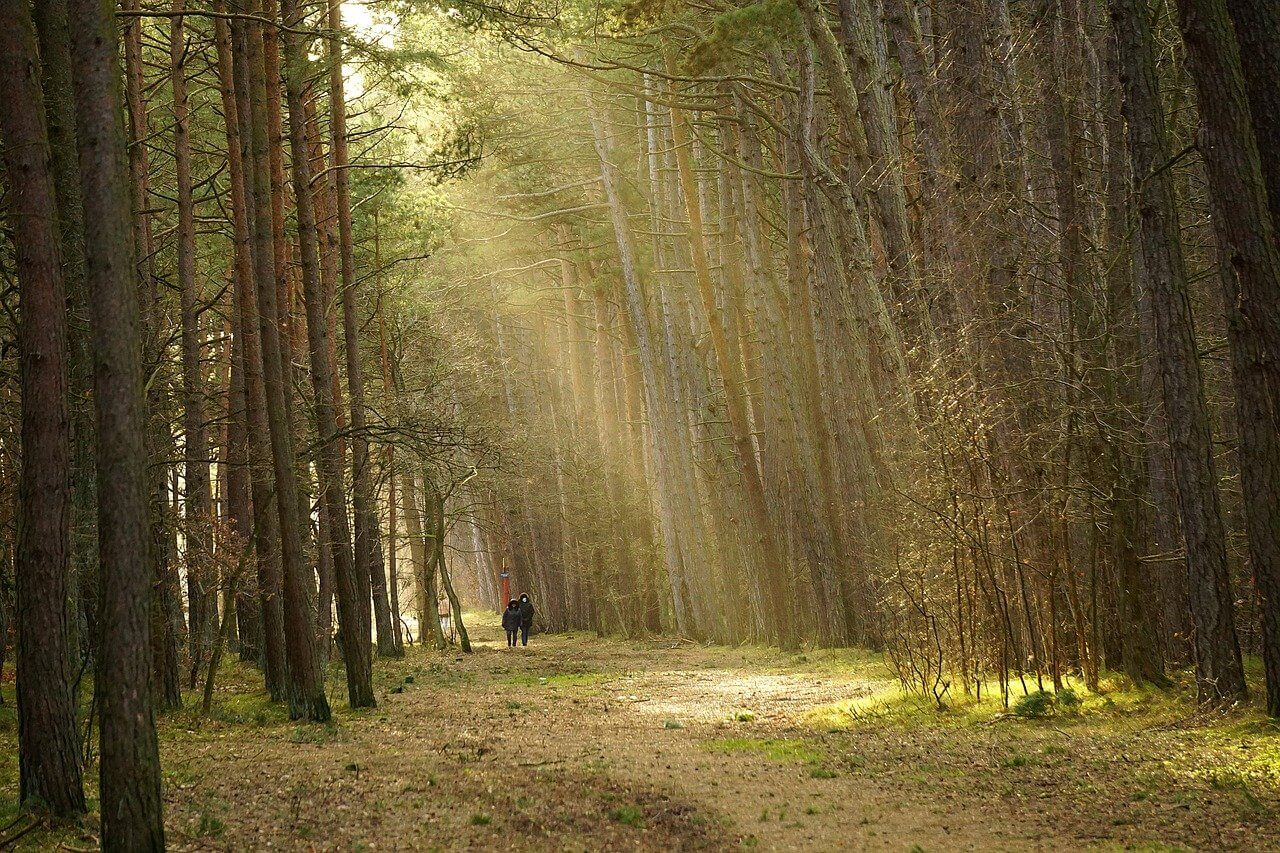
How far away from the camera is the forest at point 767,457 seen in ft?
23.6

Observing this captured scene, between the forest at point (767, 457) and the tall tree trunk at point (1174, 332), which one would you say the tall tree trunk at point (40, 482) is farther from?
the tall tree trunk at point (1174, 332)

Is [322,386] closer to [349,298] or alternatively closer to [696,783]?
[349,298]

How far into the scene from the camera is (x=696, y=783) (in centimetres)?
892

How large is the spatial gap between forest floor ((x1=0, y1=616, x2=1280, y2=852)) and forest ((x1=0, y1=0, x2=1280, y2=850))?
6cm

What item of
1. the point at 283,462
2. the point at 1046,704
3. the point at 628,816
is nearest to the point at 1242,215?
the point at 1046,704

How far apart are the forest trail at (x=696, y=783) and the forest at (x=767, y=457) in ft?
0.21

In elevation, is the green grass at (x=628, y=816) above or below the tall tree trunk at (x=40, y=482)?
below

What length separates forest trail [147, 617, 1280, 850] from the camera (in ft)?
22.3

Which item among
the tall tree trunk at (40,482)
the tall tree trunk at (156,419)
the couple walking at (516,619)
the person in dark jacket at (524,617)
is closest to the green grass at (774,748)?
the tall tree trunk at (156,419)

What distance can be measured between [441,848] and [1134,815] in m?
3.88

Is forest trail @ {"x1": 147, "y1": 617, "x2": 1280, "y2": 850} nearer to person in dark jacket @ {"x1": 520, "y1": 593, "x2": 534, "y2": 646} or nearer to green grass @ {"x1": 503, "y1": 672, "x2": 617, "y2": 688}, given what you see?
green grass @ {"x1": 503, "y1": 672, "x2": 617, "y2": 688}

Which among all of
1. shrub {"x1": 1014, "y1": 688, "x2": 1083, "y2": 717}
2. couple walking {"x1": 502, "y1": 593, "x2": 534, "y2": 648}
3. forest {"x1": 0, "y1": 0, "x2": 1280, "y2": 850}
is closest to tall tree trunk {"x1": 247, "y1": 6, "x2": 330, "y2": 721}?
forest {"x1": 0, "y1": 0, "x2": 1280, "y2": 850}

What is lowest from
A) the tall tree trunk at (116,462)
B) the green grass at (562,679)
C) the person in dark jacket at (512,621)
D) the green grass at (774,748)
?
the green grass at (774,748)

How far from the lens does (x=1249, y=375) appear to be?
8773mm
